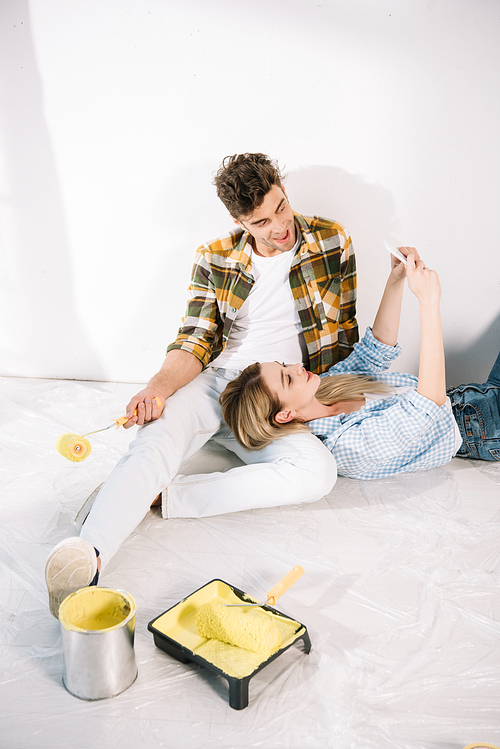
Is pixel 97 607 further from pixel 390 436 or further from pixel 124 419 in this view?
pixel 390 436

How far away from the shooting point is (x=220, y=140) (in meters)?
2.03

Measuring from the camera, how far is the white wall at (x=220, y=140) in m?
1.90

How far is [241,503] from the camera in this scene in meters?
1.47

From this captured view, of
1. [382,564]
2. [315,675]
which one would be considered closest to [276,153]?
[382,564]

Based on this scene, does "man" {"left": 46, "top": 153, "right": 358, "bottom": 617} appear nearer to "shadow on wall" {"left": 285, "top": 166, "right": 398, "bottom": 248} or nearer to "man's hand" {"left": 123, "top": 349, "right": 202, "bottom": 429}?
"man's hand" {"left": 123, "top": 349, "right": 202, "bottom": 429}

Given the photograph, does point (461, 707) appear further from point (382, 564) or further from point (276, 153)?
point (276, 153)

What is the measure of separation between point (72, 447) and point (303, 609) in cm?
67

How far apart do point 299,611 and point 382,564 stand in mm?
277

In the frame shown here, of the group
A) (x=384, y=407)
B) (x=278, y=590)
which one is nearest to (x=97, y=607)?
(x=278, y=590)

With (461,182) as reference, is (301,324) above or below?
below

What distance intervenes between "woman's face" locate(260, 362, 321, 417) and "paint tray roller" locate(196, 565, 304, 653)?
663 millimetres

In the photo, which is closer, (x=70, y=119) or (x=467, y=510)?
(x=467, y=510)

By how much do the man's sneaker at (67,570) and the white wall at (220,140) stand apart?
4.51ft

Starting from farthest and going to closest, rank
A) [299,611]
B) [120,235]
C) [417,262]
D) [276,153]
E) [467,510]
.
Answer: [120,235], [276,153], [417,262], [467,510], [299,611]
